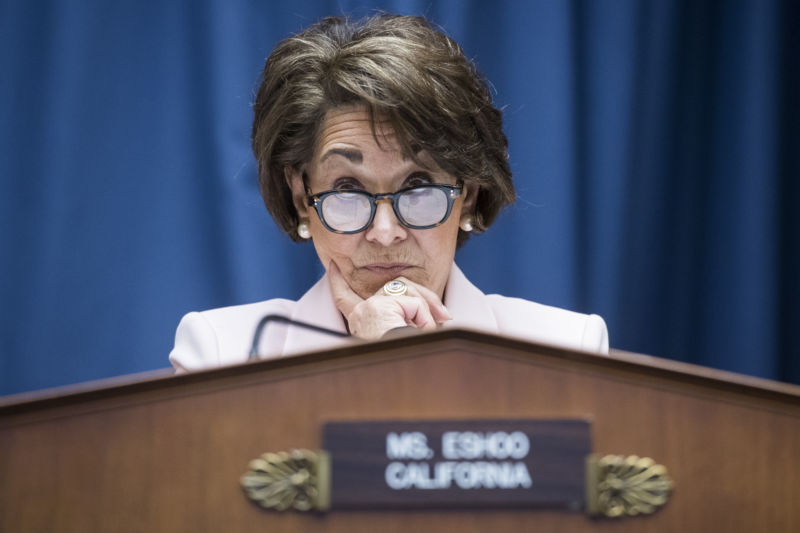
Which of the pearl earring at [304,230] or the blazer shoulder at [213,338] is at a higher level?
the pearl earring at [304,230]

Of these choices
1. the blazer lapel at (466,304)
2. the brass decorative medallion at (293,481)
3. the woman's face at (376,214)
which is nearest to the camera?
the brass decorative medallion at (293,481)

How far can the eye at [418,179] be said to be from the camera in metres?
1.26

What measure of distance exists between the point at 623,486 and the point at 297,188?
3.09ft

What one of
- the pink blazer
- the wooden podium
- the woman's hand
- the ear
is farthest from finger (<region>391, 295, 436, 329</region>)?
the wooden podium

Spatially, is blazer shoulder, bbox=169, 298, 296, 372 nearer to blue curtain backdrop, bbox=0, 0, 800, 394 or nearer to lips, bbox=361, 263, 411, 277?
lips, bbox=361, 263, 411, 277

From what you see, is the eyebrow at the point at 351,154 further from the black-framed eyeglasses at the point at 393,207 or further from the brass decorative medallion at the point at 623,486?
the brass decorative medallion at the point at 623,486

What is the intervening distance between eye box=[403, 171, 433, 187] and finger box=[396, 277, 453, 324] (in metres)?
0.15

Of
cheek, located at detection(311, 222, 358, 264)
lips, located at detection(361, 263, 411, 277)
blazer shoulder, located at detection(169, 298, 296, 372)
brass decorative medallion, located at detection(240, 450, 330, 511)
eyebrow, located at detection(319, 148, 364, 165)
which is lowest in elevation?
brass decorative medallion, located at detection(240, 450, 330, 511)

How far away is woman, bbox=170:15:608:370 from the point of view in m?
1.24

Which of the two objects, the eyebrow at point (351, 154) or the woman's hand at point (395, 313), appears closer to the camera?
the woman's hand at point (395, 313)

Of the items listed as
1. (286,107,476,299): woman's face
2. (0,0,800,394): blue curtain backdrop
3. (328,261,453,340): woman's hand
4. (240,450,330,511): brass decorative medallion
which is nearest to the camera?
(240,450,330,511): brass decorative medallion

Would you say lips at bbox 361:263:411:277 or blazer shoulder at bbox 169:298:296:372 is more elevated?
lips at bbox 361:263:411:277

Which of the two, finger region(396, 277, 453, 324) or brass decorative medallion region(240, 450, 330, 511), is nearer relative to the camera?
brass decorative medallion region(240, 450, 330, 511)

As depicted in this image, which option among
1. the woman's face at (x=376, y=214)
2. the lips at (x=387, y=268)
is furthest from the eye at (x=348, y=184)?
the lips at (x=387, y=268)
